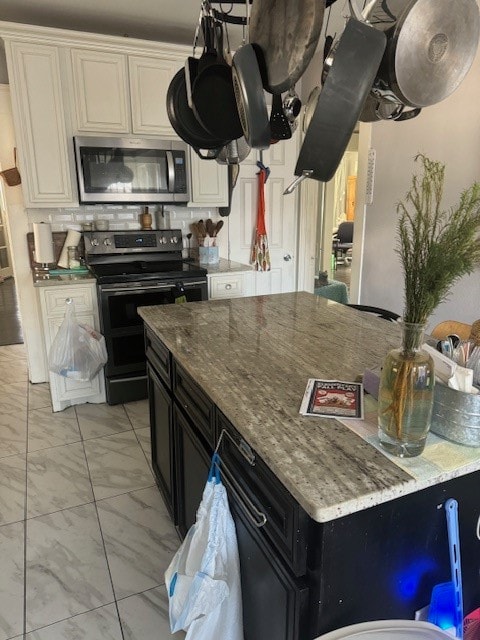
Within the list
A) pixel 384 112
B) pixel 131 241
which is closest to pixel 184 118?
pixel 384 112

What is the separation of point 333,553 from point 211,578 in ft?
1.36

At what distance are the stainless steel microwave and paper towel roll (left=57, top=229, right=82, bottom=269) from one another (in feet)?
1.05

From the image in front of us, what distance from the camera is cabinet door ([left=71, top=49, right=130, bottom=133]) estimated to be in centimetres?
302

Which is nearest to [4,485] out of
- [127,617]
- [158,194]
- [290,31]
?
[127,617]

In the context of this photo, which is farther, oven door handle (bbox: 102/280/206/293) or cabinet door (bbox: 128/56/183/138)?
cabinet door (bbox: 128/56/183/138)

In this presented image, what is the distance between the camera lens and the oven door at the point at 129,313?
3047 millimetres

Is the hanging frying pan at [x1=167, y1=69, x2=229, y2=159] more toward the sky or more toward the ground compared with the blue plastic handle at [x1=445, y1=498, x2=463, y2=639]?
more toward the sky

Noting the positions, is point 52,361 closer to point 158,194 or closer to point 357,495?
point 158,194

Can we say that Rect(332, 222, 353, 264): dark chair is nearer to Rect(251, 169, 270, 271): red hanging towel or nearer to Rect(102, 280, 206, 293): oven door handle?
Rect(251, 169, 270, 271): red hanging towel

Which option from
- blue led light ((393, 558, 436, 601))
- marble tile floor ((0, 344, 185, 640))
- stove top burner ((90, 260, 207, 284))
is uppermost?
stove top burner ((90, 260, 207, 284))

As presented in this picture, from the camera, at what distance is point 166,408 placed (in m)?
1.88

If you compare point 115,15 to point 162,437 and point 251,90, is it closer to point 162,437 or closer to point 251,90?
point 251,90

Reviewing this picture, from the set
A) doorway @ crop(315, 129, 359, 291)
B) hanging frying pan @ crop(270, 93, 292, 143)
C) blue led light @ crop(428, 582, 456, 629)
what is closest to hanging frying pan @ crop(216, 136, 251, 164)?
hanging frying pan @ crop(270, 93, 292, 143)

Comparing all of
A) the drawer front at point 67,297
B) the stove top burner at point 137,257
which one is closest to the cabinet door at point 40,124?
the stove top burner at point 137,257
